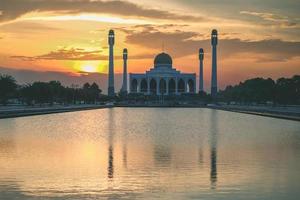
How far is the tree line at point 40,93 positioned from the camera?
215 feet

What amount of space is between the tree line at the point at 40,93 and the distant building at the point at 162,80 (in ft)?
91.4

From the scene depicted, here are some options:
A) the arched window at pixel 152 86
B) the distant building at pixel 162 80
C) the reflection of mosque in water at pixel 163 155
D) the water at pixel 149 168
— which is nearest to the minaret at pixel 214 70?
the distant building at pixel 162 80

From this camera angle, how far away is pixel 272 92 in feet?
264

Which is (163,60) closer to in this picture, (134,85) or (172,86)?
(172,86)

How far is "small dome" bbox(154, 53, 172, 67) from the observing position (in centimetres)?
14788

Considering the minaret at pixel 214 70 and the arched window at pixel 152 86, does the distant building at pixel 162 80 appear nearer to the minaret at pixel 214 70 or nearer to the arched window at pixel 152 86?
the arched window at pixel 152 86

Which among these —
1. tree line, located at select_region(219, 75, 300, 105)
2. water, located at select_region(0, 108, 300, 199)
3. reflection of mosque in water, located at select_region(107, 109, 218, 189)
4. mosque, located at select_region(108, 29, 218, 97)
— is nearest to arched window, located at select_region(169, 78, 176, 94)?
mosque, located at select_region(108, 29, 218, 97)

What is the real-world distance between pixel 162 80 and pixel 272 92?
6888 centimetres

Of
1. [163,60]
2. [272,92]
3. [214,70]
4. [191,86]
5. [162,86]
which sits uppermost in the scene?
[163,60]

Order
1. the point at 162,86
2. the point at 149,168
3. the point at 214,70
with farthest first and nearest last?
the point at 162,86 → the point at 214,70 → the point at 149,168

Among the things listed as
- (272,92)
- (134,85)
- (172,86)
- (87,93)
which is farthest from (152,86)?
(272,92)

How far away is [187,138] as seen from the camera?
2531 cm

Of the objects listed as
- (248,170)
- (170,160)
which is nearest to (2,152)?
(170,160)

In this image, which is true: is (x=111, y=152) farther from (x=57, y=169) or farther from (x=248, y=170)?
(x=248, y=170)
